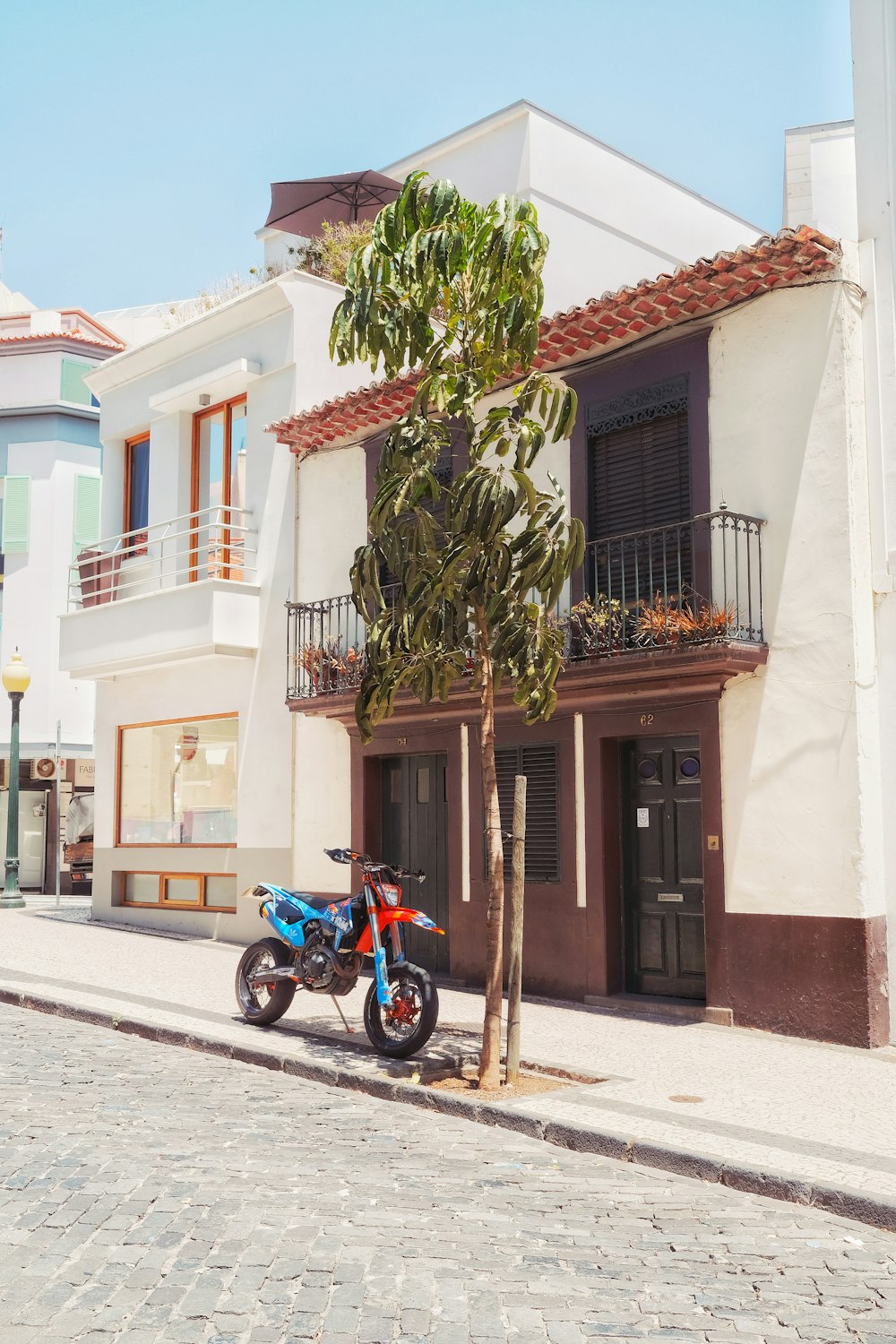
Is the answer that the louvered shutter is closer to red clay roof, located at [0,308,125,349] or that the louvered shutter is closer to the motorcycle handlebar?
the motorcycle handlebar

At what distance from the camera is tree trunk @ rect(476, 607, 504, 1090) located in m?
8.21

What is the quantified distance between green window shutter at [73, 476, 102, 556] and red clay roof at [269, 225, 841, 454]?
1357 centimetres

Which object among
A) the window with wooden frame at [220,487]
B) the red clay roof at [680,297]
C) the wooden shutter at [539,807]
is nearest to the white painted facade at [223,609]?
the window with wooden frame at [220,487]

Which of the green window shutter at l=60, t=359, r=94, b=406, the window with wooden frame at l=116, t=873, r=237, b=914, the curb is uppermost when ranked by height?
the green window shutter at l=60, t=359, r=94, b=406

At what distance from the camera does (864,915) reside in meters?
9.52

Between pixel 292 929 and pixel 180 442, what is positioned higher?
pixel 180 442

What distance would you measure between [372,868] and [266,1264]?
176 inches

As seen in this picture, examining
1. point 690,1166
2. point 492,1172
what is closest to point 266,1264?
point 492,1172

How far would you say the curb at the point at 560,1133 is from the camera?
19.1 ft

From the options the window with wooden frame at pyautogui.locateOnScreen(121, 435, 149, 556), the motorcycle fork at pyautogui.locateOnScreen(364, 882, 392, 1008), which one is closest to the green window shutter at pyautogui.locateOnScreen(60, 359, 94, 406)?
the window with wooden frame at pyautogui.locateOnScreen(121, 435, 149, 556)

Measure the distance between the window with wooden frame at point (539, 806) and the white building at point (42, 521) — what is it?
15251mm

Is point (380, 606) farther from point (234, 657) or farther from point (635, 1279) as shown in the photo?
point (234, 657)

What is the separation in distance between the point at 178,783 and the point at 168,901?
1598 millimetres

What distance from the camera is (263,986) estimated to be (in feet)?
33.0
